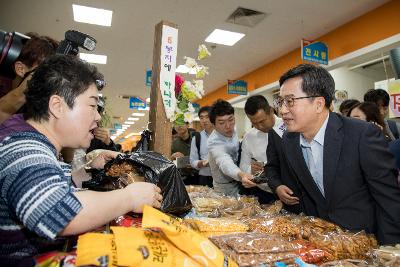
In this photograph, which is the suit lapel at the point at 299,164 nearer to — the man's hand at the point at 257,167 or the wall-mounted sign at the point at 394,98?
the man's hand at the point at 257,167

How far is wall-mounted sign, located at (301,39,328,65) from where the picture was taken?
6.88 m

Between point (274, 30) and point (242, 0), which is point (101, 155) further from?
point (274, 30)

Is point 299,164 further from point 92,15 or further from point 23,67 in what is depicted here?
point 92,15

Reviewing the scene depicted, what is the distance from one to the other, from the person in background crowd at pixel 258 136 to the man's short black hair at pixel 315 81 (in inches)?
44.9

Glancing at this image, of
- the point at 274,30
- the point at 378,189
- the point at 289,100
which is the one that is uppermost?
the point at 274,30

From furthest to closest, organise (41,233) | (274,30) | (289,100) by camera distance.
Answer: (274,30) → (289,100) → (41,233)

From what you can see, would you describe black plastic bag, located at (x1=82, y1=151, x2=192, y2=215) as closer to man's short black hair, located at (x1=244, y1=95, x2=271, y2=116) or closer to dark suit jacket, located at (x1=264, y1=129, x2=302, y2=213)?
dark suit jacket, located at (x1=264, y1=129, x2=302, y2=213)

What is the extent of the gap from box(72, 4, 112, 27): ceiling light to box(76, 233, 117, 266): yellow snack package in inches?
258

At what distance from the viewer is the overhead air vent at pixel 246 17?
648cm

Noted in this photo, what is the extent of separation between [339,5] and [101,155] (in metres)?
6.03

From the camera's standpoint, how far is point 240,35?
7.78 m

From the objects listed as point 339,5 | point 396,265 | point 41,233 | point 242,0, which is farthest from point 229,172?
point 339,5

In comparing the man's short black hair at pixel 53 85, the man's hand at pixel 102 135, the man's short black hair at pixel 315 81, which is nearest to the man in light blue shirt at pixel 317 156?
the man's short black hair at pixel 315 81

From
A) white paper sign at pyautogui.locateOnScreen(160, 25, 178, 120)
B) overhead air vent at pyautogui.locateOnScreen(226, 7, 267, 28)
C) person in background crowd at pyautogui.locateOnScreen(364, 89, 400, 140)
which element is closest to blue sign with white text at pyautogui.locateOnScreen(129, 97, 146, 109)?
overhead air vent at pyautogui.locateOnScreen(226, 7, 267, 28)
